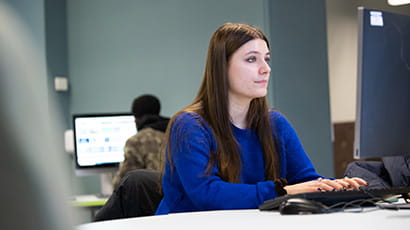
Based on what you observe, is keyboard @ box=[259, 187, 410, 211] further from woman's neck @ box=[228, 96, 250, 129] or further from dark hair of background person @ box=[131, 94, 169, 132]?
dark hair of background person @ box=[131, 94, 169, 132]

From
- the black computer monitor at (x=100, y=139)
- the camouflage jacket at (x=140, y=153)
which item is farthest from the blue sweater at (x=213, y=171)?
the black computer monitor at (x=100, y=139)

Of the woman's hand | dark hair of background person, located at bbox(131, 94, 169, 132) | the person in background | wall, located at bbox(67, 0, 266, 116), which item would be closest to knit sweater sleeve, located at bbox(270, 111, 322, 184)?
the woman's hand

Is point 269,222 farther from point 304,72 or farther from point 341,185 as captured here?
point 304,72

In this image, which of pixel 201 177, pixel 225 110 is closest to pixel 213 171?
pixel 201 177

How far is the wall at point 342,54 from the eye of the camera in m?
6.65

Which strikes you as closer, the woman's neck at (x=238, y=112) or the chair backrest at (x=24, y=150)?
the chair backrest at (x=24, y=150)

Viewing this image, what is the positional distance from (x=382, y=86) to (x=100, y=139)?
319cm

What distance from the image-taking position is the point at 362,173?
1.83 metres

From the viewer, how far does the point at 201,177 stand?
1.62 m

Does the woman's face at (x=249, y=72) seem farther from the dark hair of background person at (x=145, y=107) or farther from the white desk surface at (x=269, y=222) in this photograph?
the dark hair of background person at (x=145, y=107)

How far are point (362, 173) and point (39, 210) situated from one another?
1.73m

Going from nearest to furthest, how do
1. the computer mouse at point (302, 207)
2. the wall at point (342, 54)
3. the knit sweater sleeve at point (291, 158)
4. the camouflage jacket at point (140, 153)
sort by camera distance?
the computer mouse at point (302, 207), the knit sweater sleeve at point (291, 158), the camouflage jacket at point (140, 153), the wall at point (342, 54)

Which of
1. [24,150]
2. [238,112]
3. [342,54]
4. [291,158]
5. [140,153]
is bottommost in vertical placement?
[140,153]

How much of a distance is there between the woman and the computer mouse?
0.25 metres
